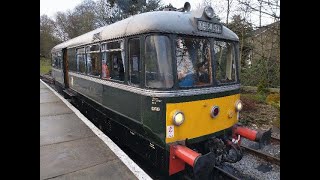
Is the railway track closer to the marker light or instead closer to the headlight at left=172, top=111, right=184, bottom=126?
the marker light

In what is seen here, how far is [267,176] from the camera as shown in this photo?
605 centimetres

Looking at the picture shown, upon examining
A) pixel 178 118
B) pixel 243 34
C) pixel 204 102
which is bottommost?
pixel 178 118

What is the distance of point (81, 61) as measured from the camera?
9711mm

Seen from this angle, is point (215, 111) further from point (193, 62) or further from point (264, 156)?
point (264, 156)

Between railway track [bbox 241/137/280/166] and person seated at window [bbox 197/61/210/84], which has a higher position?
person seated at window [bbox 197/61/210/84]

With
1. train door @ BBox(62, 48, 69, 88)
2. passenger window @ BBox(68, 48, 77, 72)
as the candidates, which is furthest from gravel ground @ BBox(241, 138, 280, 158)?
train door @ BBox(62, 48, 69, 88)

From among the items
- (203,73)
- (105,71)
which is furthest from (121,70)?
(203,73)

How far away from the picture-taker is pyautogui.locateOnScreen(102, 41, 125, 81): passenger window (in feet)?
19.6

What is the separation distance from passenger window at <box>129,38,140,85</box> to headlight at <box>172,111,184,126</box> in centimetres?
107

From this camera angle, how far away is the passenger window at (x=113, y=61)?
5.98 metres

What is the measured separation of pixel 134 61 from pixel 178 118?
1.52 metres

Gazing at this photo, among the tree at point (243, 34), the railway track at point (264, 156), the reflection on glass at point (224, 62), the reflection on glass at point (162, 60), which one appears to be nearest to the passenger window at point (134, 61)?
the reflection on glass at point (162, 60)
